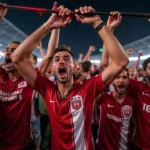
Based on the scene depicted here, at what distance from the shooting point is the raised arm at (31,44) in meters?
2.23

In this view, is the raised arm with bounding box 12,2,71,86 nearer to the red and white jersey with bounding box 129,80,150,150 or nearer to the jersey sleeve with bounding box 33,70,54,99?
the jersey sleeve with bounding box 33,70,54,99

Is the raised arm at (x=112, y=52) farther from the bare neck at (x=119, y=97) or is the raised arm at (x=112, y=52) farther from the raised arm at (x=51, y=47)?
the bare neck at (x=119, y=97)

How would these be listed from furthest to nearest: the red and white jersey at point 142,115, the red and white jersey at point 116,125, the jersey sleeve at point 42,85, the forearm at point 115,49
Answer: the red and white jersey at point 116,125 < the red and white jersey at point 142,115 < the jersey sleeve at point 42,85 < the forearm at point 115,49

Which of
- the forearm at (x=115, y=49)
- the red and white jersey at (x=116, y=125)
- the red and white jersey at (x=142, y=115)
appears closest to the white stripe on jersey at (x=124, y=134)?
the red and white jersey at (x=116, y=125)

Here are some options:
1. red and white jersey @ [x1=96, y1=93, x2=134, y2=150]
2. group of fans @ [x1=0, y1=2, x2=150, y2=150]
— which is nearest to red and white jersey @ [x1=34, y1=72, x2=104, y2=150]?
group of fans @ [x1=0, y1=2, x2=150, y2=150]

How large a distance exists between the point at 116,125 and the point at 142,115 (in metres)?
0.40

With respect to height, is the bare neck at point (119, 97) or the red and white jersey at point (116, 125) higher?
the bare neck at point (119, 97)

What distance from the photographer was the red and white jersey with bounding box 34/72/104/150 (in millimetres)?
2232

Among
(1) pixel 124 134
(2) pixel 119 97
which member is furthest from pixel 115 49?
(1) pixel 124 134

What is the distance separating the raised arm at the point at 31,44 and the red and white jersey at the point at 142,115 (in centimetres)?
155

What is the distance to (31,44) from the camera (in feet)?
7.35

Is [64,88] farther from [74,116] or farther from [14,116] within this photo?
[14,116]

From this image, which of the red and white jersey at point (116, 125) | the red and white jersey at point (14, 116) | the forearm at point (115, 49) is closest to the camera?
the forearm at point (115, 49)

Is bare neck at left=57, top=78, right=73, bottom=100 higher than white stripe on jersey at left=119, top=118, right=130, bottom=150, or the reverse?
bare neck at left=57, top=78, right=73, bottom=100
